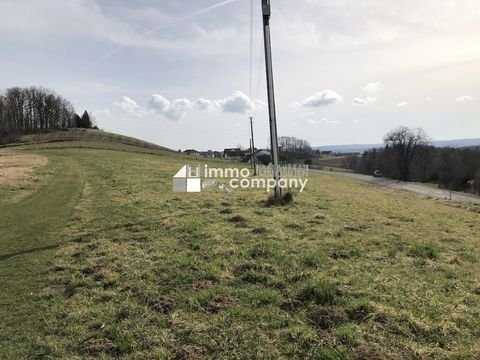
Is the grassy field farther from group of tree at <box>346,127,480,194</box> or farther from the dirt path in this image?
group of tree at <box>346,127,480,194</box>

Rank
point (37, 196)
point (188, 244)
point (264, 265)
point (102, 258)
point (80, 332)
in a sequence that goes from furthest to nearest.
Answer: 1. point (37, 196)
2. point (188, 244)
3. point (102, 258)
4. point (264, 265)
5. point (80, 332)

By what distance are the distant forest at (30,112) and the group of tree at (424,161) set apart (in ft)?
290

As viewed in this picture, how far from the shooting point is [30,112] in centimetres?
9812

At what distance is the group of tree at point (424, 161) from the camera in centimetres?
7212

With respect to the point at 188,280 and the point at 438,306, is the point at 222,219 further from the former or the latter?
the point at 438,306

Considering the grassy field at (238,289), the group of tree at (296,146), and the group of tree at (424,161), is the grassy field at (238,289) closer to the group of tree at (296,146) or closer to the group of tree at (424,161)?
the group of tree at (424,161)

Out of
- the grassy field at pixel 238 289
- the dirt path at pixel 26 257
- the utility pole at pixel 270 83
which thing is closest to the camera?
the grassy field at pixel 238 289

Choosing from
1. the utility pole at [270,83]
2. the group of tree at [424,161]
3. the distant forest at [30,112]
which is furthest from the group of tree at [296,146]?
the utility pole at [270,83]

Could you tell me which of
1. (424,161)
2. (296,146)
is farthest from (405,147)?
(296,146)

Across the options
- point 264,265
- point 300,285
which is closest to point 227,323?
point 300,285

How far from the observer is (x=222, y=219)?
10898mm

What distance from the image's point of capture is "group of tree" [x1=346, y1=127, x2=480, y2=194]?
7212 cm

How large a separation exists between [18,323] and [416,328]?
16.2 feet

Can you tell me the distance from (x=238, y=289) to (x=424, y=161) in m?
91.2
